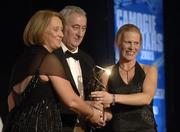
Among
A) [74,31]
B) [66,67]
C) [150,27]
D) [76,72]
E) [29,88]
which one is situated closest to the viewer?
[29,88]

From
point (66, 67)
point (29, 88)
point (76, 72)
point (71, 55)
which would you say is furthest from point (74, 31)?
point (29, 88)

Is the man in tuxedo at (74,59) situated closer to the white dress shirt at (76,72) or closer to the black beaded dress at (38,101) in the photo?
the white dress shirt at (76,72)

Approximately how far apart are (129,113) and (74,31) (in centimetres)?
60

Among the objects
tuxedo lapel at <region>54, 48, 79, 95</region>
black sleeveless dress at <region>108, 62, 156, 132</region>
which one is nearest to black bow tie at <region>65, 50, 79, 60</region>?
tuxedo lapel at <region>54, 48, 79, 95</region>

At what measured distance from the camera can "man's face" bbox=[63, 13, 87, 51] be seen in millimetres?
3037

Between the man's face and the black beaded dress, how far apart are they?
1.81 feet

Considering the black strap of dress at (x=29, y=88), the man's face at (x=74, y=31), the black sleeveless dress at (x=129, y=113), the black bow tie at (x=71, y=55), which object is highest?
the man's face at (x=74, y=31)

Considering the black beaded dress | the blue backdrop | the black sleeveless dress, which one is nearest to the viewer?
the black beaded dress

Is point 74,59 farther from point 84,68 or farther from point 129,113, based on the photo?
point 129,113

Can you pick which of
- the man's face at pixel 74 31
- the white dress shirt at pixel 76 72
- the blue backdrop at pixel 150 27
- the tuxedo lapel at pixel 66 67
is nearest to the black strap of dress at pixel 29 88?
the tuxedo lapel at pixel 66 67

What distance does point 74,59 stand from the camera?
2975mm

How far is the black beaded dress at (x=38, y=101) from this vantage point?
7.96 feet

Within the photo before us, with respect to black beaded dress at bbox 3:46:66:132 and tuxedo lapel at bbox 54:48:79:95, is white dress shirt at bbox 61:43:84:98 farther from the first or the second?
black beaded dress at bbox 3:46:66:132

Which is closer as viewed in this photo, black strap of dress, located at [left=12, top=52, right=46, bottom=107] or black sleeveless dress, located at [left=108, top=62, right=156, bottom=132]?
black strap of dress, located at [left=12, top=52, right=46, bottom=107]
